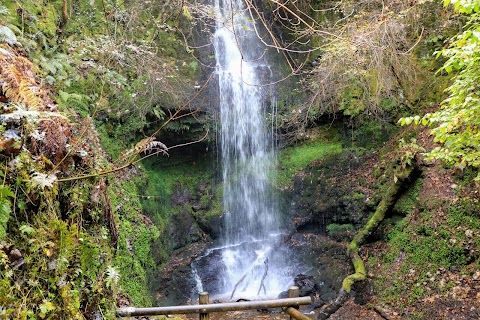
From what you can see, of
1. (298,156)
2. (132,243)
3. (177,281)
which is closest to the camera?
(132,243)

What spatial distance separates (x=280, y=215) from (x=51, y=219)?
29.7 ft

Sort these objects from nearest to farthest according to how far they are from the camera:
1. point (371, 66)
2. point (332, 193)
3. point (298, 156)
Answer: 1. point (371, 66)
2. point (332, 193)
3. point (298, 156)

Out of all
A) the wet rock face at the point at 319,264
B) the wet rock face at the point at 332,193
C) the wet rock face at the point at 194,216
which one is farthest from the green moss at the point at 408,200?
the wet rock face at the point at 194,216

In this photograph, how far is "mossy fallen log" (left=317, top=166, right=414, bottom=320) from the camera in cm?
732

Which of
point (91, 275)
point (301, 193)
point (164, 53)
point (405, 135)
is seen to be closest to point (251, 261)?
point (301, 193)

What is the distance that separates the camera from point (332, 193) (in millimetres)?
9984

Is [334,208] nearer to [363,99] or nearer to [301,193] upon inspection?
[301,193]

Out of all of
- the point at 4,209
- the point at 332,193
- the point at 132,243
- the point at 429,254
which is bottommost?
the point at 429,254

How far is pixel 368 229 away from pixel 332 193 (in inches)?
73.8

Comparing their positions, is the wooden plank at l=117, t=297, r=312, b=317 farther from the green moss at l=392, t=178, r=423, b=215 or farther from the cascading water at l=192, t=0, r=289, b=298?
the cascading water at l=192, t=0, r=289, b=298

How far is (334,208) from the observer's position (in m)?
9.74

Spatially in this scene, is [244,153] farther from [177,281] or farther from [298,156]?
[177,281]

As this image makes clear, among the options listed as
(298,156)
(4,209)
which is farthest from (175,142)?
(4,209)

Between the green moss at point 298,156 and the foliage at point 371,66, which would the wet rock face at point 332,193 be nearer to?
the green moss at point 298,156
